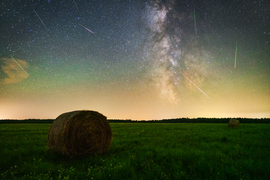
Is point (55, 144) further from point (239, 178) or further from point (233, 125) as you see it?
point (233, 125)

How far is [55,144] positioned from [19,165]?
207 cm

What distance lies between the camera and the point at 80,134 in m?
8.22

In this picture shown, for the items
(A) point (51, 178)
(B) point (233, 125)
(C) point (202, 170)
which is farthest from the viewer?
(B) point (233, 125)

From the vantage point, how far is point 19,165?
19.1ft

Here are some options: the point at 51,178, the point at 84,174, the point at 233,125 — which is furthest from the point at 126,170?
the point at 233,125

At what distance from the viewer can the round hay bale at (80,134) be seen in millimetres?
7699

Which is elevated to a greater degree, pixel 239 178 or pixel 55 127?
pixel 55 127

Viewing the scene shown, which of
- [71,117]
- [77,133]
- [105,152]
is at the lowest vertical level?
[105,152]

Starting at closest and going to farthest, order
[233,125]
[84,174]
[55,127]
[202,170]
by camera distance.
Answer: [84,174]
[202,170]
[55,127]
[233,125]

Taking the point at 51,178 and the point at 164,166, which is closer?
the point at 51,178

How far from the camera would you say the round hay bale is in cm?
770

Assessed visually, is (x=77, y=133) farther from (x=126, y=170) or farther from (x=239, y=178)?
(x=239, y=178)

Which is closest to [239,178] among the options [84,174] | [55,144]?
[84,174]

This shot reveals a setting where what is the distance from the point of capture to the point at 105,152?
8492mm
